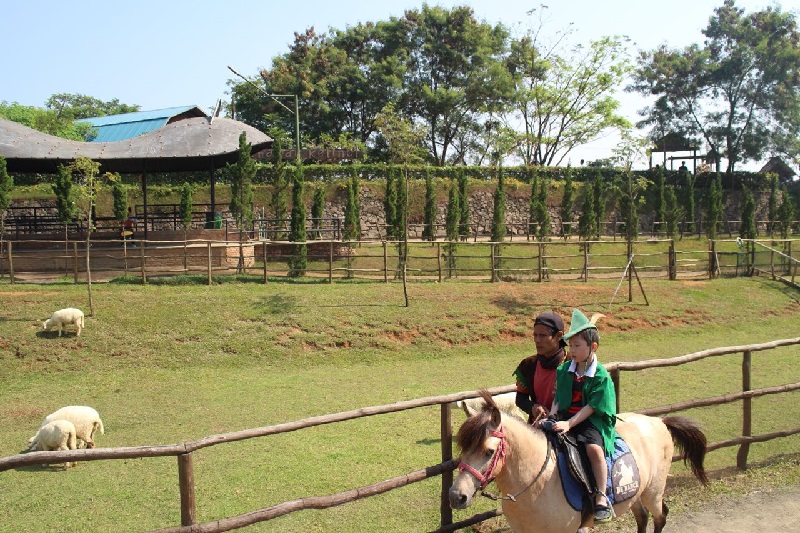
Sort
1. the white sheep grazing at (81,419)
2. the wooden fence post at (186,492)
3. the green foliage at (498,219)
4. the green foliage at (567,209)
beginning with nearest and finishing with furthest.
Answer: the wooden fence post at (186,492)
the white sheep grazing at (81,419)
the green foliage at (498,219)
the green foliage at (567,209)

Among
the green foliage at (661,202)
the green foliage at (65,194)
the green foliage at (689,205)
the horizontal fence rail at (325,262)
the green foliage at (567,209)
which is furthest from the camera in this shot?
the green foliage at (689,205)

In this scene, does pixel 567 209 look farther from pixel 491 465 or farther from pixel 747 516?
pixel 491 465

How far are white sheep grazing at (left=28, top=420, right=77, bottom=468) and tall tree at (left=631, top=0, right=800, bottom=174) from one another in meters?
50.6

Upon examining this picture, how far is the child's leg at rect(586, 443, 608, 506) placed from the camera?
428 cm

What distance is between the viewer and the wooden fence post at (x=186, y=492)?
14.1ft

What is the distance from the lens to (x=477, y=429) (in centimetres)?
386

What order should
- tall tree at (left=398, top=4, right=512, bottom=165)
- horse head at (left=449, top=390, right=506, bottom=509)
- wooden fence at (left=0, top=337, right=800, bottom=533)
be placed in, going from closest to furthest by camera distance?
horse head at (left=449, top=390, right=506, bottom=509)
wooden fence at (left=0, top=337, right=800, bottom=533)
tall tree at (left=398, top=4, right=512, bottom=165)

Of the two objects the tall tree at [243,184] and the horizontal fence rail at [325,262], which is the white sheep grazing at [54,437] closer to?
the horizontal fence rail at [325,262]

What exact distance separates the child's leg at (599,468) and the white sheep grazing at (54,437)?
6349 mm

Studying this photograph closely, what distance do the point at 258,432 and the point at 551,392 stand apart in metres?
2.13

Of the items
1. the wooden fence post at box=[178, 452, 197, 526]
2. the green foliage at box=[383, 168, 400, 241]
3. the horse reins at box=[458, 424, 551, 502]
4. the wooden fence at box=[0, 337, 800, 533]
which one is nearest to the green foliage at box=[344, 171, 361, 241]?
the green foliage at box=[383, 168, 400, 241]

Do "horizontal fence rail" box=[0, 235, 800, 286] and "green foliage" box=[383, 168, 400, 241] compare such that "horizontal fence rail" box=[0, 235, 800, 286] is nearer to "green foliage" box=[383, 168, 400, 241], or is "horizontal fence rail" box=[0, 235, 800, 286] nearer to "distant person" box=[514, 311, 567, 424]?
"green foliage" box=[383, 168, 400, 241]

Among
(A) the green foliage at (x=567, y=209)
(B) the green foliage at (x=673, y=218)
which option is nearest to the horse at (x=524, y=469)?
(A) the green foliage at (x=567, y=209)

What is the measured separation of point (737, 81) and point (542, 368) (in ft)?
174
